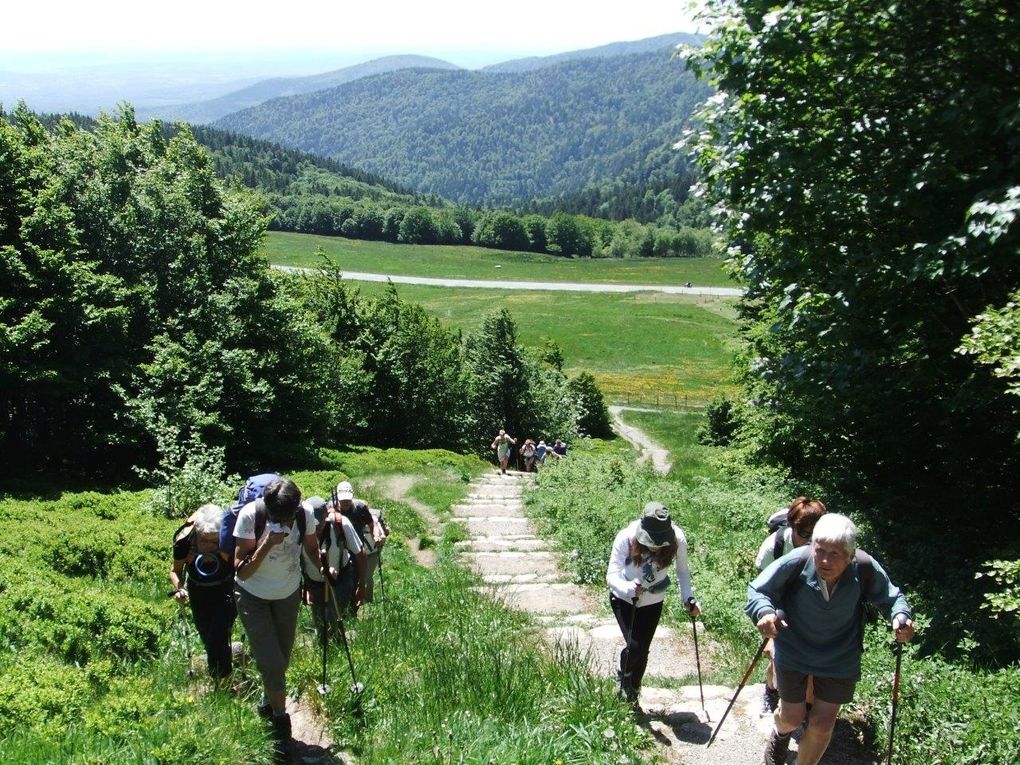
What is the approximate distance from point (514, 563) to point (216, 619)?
23.7 feet

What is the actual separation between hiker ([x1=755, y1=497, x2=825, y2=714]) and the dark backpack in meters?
4.09

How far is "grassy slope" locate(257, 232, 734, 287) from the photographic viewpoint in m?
135

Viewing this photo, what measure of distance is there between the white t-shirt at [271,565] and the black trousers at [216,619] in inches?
21.5

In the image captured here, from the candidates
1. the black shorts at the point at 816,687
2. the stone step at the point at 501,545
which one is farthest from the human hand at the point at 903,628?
the stone step at the point at 501,545

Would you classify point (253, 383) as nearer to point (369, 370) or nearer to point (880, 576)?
point (369, 370)

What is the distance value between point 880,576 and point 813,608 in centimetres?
50

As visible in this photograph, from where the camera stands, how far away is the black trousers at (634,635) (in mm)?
6629

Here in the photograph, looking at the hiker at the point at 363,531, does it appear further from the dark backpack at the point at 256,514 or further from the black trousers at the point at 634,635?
the black trousers at the point at 634,635

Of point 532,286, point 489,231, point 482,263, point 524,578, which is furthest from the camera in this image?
point 489,231

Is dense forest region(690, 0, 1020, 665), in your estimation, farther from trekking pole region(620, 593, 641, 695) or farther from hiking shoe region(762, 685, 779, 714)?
trekking pole region(620, 593, 641, 695)

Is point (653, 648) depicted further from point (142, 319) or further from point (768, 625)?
point (142, 319)

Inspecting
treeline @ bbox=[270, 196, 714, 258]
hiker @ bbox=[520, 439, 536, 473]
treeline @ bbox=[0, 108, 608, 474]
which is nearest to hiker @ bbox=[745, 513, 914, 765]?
treeline @ bbox=[0, 108, 608, 474]

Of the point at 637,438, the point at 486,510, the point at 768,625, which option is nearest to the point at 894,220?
the point at 768,625

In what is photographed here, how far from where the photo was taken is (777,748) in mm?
5832
